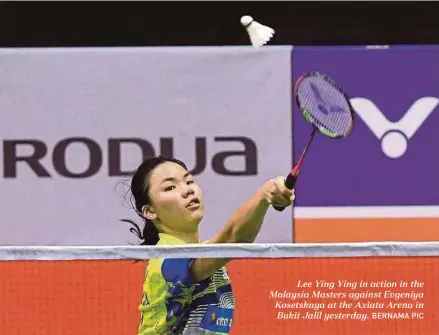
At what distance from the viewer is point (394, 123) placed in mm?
8430

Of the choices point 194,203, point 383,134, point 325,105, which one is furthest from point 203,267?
point 383,134

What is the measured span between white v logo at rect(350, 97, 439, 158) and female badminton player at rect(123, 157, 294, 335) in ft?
12.4

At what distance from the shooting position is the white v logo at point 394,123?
332 inches

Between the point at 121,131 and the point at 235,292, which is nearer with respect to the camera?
the point at 235,292

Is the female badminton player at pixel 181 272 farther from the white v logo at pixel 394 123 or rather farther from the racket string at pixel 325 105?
the white v logo at pixel 394 123

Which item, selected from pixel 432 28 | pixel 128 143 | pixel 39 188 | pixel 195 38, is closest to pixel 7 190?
pixel 39 188

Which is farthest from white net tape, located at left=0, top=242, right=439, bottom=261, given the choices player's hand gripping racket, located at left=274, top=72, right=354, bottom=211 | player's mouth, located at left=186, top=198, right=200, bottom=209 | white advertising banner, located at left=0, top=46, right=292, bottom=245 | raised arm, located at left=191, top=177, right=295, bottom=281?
white advertising banner, located at left=0, top=46, right=292, bottom=245

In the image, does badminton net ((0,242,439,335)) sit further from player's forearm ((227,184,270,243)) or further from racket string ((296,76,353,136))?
racket string ((296,76,353,136))

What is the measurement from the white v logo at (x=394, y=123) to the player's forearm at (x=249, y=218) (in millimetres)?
3860

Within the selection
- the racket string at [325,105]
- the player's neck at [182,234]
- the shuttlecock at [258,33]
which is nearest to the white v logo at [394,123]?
the shuttlecock at [258,33]

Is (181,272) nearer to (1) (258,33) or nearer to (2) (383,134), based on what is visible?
(1) (258,33)

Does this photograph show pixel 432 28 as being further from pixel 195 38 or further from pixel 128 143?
pixel 128 143

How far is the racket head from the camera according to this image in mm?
5012

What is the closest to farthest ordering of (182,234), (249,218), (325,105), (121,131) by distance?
(249,218)
(182,234)
(325,105)
(121,131)
